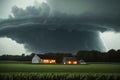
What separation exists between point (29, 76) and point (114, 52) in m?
108

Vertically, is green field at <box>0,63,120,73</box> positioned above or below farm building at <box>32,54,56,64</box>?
below

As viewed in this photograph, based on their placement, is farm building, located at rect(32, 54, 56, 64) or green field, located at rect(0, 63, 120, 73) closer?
green field, located at rect(0, 63, 120, 73)

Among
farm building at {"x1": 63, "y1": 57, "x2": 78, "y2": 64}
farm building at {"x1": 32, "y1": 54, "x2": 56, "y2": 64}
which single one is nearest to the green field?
farm building at {"x1": 63, "y1": 57, "x2": 78, "y2": 64}

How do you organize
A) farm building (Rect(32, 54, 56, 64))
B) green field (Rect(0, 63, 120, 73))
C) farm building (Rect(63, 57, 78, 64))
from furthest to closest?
farm building (Rect(32, 54, 56, 64)) → farm building (Rect(63, 57, 78, 64)) → green field (Rect(0, 63, 120, 73))

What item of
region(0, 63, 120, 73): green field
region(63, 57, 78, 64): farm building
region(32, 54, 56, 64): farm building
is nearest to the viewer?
region(0, 63, 120, 73): green field

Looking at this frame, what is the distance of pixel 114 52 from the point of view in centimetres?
13538

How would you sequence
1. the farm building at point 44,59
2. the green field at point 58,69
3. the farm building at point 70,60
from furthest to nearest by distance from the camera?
the farm building at point 44,59 < the farm building at point 70,60 < the green field at point 58,69

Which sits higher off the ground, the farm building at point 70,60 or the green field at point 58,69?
the farm building at point 70,60

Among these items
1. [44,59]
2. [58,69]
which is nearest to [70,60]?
[44,59]

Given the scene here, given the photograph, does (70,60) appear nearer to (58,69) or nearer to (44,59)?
(44,59)

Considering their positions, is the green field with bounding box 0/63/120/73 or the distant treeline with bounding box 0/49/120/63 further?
the distant treeline with bounding box 0/49/120/63

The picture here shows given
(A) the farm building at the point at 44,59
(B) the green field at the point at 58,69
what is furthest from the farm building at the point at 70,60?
(B) the green field at the point at 58,69

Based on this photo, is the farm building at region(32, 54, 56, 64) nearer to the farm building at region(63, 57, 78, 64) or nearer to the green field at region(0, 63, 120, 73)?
the farm building at region(63, 57, 78, 64)

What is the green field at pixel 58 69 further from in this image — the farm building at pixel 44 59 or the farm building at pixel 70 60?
the farm building at pixel 44 59
